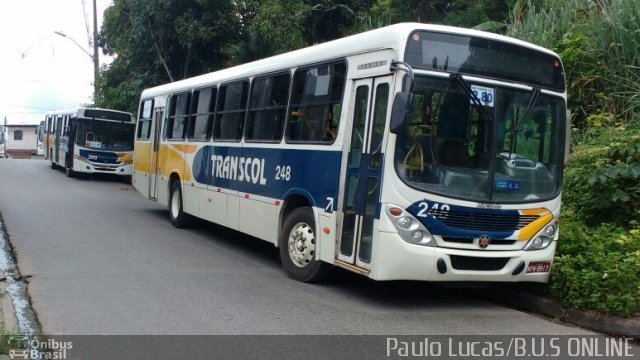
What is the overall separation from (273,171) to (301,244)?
1.32m

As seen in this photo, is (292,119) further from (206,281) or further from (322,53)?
(206,281)

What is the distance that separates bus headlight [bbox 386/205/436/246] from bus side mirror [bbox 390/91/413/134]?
826 millimetres

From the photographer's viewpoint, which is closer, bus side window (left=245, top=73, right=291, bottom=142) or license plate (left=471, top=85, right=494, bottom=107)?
license plate (left=471, top=85, right=494, bottom=107)

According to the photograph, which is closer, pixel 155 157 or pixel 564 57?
pixel 564 57

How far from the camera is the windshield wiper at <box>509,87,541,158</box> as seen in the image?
6887mm

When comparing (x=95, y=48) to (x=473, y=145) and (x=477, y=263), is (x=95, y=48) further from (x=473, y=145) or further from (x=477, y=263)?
(x=477, y=263)

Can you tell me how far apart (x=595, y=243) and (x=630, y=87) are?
404 cm

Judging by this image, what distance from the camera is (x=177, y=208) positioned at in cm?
1291

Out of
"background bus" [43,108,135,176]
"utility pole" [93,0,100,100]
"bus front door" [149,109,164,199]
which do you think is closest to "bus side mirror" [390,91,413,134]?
"bus front door" [149,109,164,199]

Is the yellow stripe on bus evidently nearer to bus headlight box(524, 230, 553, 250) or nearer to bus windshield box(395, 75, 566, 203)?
bus headlight box(524, 230, 553, 250)

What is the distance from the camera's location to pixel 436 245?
6555mm

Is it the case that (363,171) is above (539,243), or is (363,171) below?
above

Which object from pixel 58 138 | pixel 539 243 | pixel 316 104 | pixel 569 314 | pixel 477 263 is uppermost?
pixel 316 104

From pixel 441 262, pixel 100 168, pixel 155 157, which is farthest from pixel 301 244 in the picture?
pixel 100 168
